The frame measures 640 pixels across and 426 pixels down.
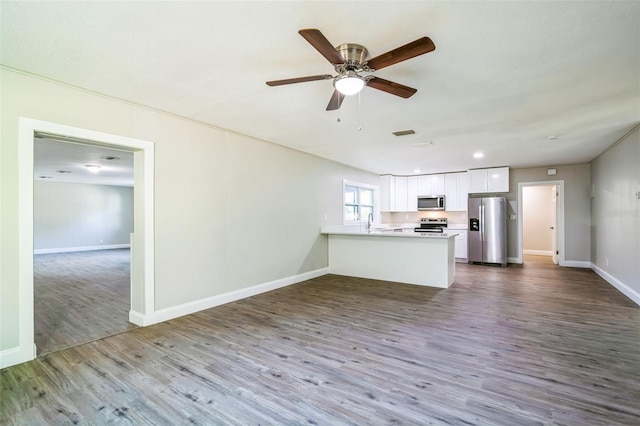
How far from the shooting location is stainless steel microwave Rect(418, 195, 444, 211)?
830cm

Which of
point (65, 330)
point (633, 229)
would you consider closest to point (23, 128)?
point (65, 330)

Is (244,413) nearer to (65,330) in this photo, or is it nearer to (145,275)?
(145,275)

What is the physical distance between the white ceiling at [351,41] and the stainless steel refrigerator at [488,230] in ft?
10.8

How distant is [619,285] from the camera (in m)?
4.86

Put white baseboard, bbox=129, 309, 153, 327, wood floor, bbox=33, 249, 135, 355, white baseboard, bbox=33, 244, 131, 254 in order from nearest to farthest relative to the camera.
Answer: wood floor, bbox=33, 249, 135, 355, white baseboard, bbox=129, 309, 153, 327, white baseboard, bbox=33, 244, 131, 254

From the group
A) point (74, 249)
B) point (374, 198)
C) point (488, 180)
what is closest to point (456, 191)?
point (488, 180)

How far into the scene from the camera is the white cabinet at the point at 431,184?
8.35 m

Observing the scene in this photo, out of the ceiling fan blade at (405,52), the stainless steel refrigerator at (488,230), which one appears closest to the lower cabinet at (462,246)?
the stainless steel refrigerator at (488,230)

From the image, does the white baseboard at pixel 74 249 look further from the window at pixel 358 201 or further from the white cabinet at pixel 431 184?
the white cabinet at pixel 431 184

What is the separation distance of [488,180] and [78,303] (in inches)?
332

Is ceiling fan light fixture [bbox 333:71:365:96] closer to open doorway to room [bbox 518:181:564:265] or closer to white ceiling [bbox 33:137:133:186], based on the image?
white ceiling [bbox 33:137:133:186]

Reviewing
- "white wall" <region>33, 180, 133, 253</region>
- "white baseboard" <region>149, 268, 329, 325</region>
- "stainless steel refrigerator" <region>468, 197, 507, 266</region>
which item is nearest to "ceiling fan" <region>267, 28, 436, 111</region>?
"white baseboard" <region>149, 268, 329, 325</region>

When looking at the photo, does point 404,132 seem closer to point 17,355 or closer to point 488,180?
point 488,180

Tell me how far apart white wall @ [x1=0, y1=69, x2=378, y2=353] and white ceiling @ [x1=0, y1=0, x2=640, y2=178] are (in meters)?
0.22
